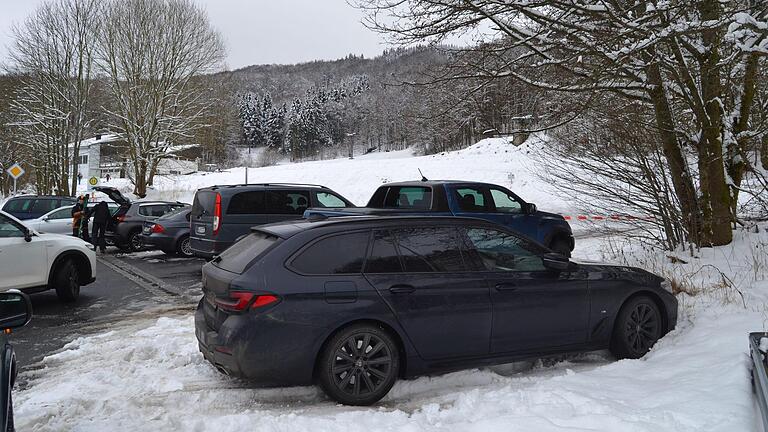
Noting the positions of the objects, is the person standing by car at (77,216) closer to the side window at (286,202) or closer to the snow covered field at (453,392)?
the side window at (286,202)

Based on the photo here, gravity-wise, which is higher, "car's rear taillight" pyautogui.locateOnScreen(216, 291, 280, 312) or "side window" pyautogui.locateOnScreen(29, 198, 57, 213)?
"side window" pyautogui.locateOnScreen(29, 198, 57, 213)

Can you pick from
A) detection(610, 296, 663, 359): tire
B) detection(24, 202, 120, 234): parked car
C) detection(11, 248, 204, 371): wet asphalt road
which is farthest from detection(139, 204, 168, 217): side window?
detection(610, 296, 663, 359): tire

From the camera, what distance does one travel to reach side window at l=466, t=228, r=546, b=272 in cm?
523

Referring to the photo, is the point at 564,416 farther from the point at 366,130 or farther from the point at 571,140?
the point at 366,130

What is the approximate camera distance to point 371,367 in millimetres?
4586

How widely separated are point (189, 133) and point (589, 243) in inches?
1102

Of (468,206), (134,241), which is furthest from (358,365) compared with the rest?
(134,241)

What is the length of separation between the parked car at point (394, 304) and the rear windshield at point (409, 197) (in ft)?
13.8

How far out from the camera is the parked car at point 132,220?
52.1 feet

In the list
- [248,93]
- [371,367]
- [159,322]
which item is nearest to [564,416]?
[371,367]

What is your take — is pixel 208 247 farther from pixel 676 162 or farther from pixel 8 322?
pixel 8 322

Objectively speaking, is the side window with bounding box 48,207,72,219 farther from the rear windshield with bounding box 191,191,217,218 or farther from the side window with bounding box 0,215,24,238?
the side window with bounding box 0,215,24,238

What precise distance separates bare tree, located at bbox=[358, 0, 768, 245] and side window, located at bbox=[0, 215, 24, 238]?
20.0ft

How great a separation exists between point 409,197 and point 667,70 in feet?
14.4
